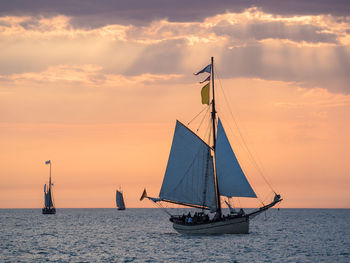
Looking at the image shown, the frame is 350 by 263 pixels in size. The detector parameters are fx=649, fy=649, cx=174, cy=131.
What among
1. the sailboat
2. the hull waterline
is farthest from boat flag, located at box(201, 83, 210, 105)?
the hull waterline

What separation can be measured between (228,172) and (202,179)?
177 inches

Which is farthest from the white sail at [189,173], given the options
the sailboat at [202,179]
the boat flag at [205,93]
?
the boat flag at [205,93]

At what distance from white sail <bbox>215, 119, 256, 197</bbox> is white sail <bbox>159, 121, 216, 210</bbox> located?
6.60 feet

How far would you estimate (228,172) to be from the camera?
81812 mm

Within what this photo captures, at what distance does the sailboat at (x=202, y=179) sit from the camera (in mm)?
82500

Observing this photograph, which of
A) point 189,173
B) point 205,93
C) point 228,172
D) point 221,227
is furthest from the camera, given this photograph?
point 205,93

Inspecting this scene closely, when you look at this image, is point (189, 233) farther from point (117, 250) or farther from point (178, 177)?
point (117, 250)

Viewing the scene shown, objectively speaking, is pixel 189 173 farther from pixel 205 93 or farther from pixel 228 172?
pixel 205 93

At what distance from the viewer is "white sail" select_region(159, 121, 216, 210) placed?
83.8 m

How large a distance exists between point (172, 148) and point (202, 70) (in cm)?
1109

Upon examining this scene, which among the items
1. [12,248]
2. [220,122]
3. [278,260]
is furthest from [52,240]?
[278,260]

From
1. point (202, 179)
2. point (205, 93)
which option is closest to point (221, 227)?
point (202, 179)

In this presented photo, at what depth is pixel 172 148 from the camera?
8381cm

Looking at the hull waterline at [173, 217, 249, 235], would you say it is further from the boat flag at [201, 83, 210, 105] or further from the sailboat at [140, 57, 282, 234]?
the boat flag at [201, 83, 210, 105]
